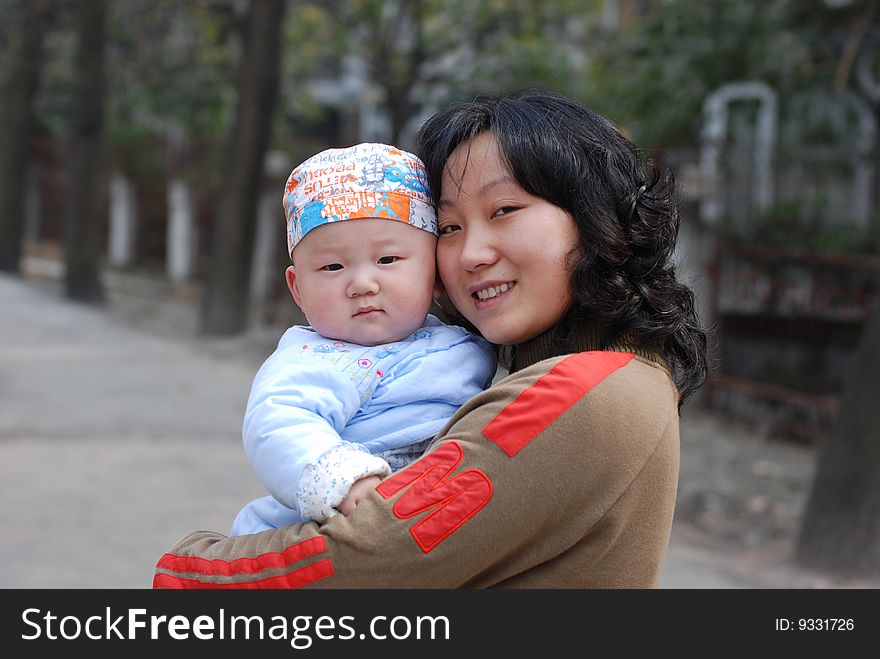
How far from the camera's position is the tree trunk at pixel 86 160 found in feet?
48.9

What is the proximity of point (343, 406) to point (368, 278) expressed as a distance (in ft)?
0.68

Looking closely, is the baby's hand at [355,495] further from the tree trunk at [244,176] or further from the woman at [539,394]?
the tree trunk at [244,176]

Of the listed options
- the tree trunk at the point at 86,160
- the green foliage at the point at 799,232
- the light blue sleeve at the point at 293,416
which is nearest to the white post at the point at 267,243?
the tree trunk at the point at 86,160

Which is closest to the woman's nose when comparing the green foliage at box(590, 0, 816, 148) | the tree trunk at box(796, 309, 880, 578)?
the tree trunk at box(796, 309, 880, 578)

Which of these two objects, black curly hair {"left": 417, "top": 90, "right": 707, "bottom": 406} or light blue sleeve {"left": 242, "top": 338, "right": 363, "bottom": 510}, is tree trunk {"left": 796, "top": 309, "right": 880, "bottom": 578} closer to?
black curly hair {"left": 417, "top": 90, "right": 707, "bottom": 406}

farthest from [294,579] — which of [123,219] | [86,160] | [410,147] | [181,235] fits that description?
[123,219]

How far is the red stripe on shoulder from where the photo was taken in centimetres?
154

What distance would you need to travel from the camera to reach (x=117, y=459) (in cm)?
720

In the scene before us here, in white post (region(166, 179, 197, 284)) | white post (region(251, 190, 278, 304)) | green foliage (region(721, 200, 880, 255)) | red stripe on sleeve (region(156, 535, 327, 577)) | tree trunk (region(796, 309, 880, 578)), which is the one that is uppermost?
white post (region(166, 179, 197, 284))

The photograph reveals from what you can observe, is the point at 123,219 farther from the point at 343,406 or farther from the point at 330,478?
the point at 330,478

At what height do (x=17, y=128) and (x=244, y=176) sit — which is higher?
(x=17, y=128)

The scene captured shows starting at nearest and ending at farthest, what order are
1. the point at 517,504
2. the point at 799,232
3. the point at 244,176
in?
the point at 517,504
the point at 799,232
the point at 244,176

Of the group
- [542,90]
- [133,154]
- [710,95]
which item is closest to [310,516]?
[542,90]

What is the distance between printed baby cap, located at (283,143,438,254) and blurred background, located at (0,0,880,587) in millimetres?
315
